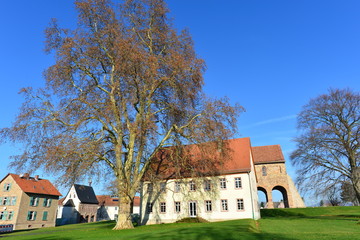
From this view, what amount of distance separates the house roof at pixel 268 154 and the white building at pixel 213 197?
16885mm

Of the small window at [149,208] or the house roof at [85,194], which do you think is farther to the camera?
the house roof at [85,194]

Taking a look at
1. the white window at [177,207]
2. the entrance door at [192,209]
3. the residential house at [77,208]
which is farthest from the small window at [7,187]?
the entrance door at [192,209]

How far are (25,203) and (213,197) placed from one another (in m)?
35.7

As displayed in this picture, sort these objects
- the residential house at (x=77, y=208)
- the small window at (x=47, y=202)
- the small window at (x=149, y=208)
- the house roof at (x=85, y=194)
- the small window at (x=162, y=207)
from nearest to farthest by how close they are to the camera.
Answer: the small window at (x=162, y=207), the small window at (x=149, y=208), the small window at (x=47, y=202), the residential house at (x=77, y=208), the house roof at (x=85, y=194)

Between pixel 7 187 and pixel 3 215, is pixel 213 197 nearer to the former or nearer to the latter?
pixel 3 215

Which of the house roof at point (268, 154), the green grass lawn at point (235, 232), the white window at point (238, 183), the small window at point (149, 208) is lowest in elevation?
the green grass lawn at point (235, 232)

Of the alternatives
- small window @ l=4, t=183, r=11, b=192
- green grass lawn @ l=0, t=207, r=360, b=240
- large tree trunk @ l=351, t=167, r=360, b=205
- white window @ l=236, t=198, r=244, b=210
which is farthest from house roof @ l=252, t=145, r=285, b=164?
small window @ l=4, t=183, r=11, b=192

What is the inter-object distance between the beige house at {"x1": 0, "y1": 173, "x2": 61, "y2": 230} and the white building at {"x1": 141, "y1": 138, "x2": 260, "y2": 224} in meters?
26.5

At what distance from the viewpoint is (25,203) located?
44719 mm

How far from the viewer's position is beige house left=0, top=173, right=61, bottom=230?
43.3m

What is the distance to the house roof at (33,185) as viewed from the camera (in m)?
45.9

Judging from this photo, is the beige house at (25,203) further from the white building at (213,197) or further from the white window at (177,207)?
the white window at (177,207)

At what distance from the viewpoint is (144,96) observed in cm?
2264

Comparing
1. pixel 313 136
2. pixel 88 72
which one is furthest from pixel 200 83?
pixel 313 136
